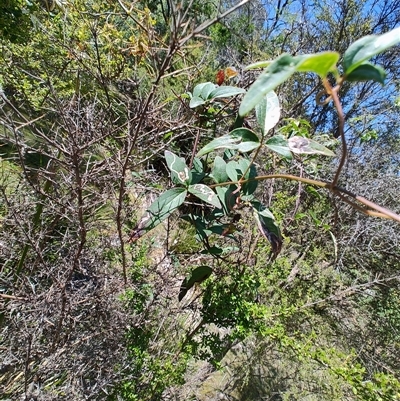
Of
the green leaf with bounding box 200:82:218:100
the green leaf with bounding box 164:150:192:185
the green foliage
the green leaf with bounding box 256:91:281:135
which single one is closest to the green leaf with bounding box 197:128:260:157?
the green leaf with bounding box 256:91:281:135

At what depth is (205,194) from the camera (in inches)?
23.3

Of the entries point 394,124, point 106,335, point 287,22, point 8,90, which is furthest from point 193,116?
point 287,22

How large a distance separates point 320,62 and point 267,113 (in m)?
0.31

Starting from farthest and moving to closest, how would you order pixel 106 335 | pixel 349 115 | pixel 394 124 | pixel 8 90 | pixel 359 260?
pixel 349 115 < pixel 394 124 < pixel 359 260 < pixel 8 90 < pixel 106 335

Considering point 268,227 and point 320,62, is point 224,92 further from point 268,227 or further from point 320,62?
point 320,62

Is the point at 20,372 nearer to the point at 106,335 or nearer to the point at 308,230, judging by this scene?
the point at 106,335

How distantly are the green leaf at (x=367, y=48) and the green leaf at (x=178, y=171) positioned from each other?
414 mm

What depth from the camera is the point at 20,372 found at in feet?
3.09

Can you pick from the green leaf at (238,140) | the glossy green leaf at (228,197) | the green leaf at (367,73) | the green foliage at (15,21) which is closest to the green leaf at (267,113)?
the green leaf at (238,140)

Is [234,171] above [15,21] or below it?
below

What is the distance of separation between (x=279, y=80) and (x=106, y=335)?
91cm

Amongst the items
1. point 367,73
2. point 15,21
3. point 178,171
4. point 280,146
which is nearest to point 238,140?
point 280,146

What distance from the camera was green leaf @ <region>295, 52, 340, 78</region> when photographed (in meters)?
0.21

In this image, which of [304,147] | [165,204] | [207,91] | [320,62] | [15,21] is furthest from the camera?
[15,21]
